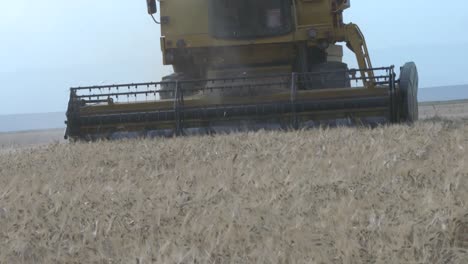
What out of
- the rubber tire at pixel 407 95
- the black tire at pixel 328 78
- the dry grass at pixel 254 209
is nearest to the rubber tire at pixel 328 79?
the black tire at pixel 328 78

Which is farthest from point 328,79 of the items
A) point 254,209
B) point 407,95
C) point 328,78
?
point 254,209

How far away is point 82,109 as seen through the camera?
44.9 ft

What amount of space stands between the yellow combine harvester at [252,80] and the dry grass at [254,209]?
14.4 feet

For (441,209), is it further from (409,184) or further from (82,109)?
(82,109)

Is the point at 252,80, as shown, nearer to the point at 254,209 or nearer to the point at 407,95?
the point at 407,95

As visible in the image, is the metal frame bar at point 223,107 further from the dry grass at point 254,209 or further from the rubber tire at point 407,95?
the dry grass at point 254,209

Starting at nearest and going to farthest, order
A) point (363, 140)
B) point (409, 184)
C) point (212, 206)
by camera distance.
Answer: point (212, 206)
point (409, 184)
point (363, 140)

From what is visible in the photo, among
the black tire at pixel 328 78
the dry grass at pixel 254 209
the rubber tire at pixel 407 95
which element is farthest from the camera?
the black tire at pixel 328 78

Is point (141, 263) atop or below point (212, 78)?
below

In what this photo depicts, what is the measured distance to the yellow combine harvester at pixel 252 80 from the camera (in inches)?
509

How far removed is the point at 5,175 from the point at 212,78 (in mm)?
5598

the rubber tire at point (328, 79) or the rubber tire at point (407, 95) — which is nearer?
the rubber tire at point (407, 95)

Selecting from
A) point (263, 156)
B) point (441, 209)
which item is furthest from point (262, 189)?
point (263, 156)

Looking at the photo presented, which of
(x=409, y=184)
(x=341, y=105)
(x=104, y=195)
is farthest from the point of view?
(x=341, y=105)
